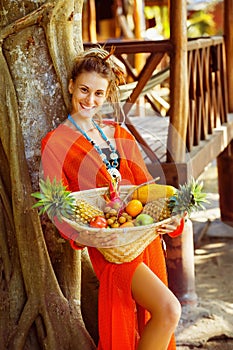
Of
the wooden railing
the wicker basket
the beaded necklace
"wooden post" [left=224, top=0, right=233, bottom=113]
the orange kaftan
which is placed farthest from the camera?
"wooden post" [left=224, top=0, right=233, bottom=113]

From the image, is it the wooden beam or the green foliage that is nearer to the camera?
the green foliage

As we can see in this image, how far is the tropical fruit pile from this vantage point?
129 inches

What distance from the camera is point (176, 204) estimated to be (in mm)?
3367

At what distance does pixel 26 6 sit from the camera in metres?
3.84

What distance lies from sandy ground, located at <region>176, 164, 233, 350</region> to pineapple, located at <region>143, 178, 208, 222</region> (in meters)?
0.40

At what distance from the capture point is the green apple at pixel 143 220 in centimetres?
328

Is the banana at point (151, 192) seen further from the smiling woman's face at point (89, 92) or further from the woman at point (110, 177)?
the smiling woman's face at point (89, 92)

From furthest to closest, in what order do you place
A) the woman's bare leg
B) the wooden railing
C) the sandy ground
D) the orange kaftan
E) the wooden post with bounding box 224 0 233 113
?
the wooden post with bounding box 224 0 233 113 → the wooden railing → the sandy ground → the orange kaftan → the woman's bare leg

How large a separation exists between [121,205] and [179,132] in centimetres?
231

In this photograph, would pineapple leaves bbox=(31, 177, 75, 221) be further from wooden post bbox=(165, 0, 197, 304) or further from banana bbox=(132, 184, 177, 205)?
wooden post bbox=(165, 0, 197, 304)

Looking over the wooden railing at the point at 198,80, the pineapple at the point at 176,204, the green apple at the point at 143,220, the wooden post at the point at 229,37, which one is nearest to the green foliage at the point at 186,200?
the pineapple at the point at 176,204

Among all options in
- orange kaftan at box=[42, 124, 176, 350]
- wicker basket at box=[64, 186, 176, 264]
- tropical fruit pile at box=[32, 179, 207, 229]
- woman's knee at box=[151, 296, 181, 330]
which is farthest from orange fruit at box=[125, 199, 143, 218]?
woman's knee at box=[151, 296, 181, 330]

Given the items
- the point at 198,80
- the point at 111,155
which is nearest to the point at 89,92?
the point at 111,155

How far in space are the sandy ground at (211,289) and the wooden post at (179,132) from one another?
19cm
